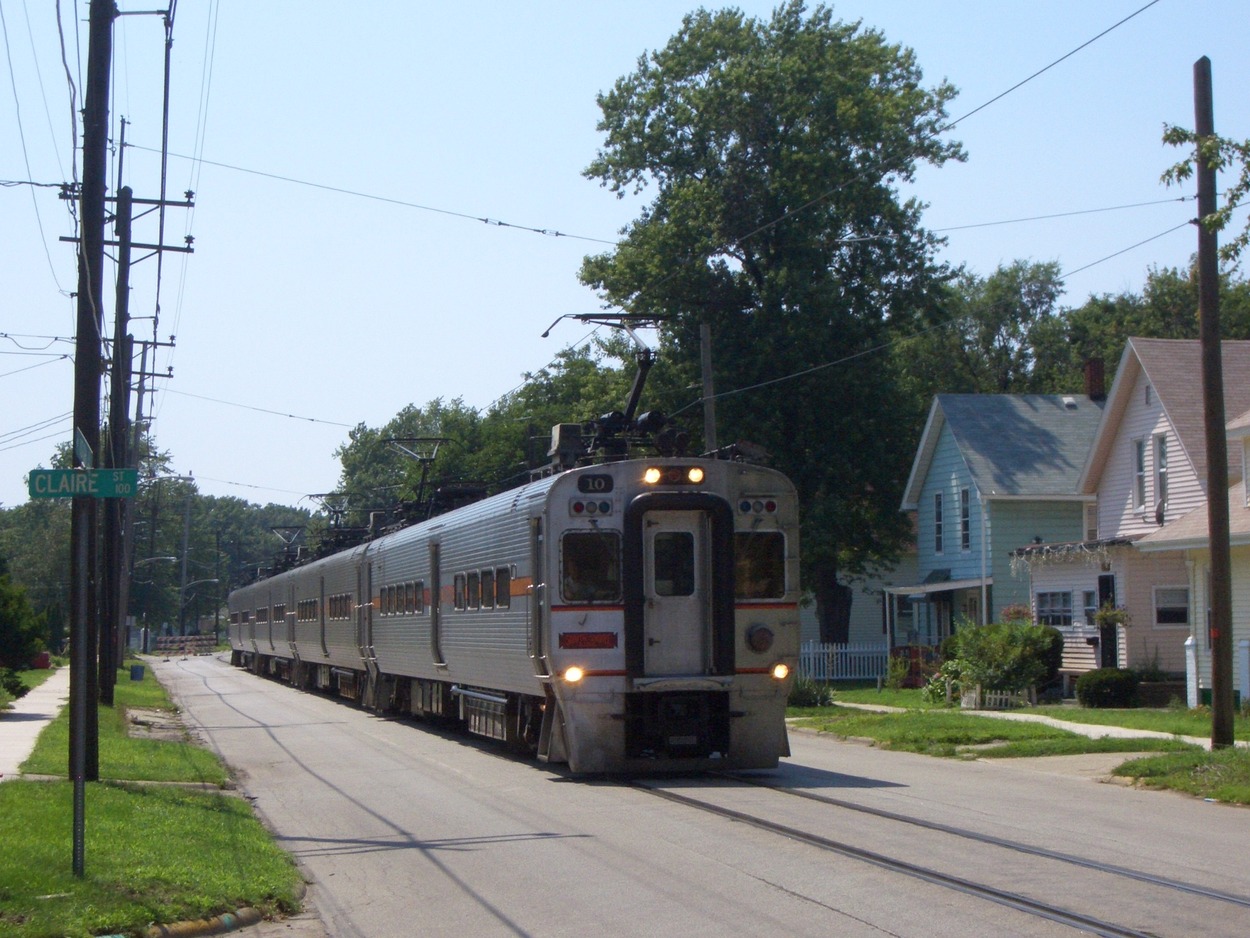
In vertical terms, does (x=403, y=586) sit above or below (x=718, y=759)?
above

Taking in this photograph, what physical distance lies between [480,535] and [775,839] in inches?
372

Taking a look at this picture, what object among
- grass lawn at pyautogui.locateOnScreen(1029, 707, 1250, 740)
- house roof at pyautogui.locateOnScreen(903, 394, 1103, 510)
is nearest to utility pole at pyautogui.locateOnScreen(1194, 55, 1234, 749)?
grass lawn at pyautogui.locateOnScreen(1029, 707, 1250, 740)

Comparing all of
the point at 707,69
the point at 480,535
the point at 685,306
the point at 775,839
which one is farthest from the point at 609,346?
the point at 775,839

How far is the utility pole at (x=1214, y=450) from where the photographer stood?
18.0 metres

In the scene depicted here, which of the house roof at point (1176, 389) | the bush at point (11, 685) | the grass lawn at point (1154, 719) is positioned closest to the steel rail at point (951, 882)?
the grass lawn at point (1154, 719)

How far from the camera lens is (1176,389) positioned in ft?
102

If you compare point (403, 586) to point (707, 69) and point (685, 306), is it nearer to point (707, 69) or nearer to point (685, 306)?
point (685, 306)

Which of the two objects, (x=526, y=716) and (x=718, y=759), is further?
(x=526, y=716)

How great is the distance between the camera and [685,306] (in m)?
43.2

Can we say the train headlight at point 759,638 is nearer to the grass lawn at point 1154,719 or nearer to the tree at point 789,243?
the grass lawn at point 1154,719

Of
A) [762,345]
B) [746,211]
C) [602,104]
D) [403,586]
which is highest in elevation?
[602,104]

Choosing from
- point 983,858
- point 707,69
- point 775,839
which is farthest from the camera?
point 707,69

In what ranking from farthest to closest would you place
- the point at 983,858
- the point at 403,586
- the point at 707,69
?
the point at 707,69 < the point at 403,586 < the point at 983,858

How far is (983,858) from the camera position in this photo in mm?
10375
